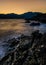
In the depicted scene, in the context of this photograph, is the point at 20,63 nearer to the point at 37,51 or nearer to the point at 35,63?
the point at 35,63

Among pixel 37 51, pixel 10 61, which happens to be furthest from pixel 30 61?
pixel 37 51

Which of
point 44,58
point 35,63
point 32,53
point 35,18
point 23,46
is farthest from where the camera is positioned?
point 35,18

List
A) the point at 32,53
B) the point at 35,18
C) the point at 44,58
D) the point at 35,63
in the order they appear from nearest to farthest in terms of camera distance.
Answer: the point at 35,63 → the point at 44,58 → the point at 32,53 → the point at 35,18

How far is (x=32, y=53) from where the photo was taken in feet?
49.1

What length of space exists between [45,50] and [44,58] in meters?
1.85

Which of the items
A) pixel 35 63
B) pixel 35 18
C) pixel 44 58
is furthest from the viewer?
pixel 35 18

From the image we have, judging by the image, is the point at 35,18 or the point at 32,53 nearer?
the point at 32,53

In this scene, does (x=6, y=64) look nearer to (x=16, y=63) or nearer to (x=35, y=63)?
(x=16, y=63)

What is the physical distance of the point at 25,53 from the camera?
15.0 meters

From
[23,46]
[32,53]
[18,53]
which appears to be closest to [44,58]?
[32,53]

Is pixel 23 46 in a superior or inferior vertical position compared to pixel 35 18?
superior

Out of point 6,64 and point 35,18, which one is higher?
point 6,64

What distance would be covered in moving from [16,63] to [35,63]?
136cm

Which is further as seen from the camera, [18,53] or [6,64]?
[18,53]
